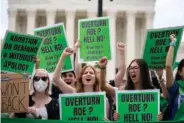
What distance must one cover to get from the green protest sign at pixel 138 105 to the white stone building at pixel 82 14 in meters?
53.4

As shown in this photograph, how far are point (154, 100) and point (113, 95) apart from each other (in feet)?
3.43

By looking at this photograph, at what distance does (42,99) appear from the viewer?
7.04 meters

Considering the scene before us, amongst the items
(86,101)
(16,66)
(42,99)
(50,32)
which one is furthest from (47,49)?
(86,101)

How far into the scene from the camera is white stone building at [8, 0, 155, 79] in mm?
61281

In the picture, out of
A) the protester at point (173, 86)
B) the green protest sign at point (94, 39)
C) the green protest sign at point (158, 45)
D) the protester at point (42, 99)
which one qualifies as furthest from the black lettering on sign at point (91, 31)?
the protester at point (42, 99)

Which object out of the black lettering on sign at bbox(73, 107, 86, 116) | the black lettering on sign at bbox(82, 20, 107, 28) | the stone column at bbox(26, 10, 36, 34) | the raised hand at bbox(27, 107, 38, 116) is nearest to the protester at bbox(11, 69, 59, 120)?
the raised hand at bbox(27, 107, 38, 116)

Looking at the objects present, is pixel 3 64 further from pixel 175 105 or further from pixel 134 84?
pixel 175 105

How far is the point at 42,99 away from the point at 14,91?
2.18 feet

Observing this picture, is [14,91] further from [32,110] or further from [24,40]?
[24,40]

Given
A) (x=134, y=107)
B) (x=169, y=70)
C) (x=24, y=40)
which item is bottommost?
(x=134, y=107)

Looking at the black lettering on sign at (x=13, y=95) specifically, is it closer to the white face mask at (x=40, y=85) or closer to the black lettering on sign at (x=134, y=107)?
the white face mask at (x=40, y=85)

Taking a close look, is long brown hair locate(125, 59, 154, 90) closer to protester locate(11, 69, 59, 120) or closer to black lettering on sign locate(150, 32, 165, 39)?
protester locate(11, 69, 59, 120)

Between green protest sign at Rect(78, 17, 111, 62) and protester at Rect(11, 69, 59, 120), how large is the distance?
1.83 metres

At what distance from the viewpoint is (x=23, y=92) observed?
6453mm
